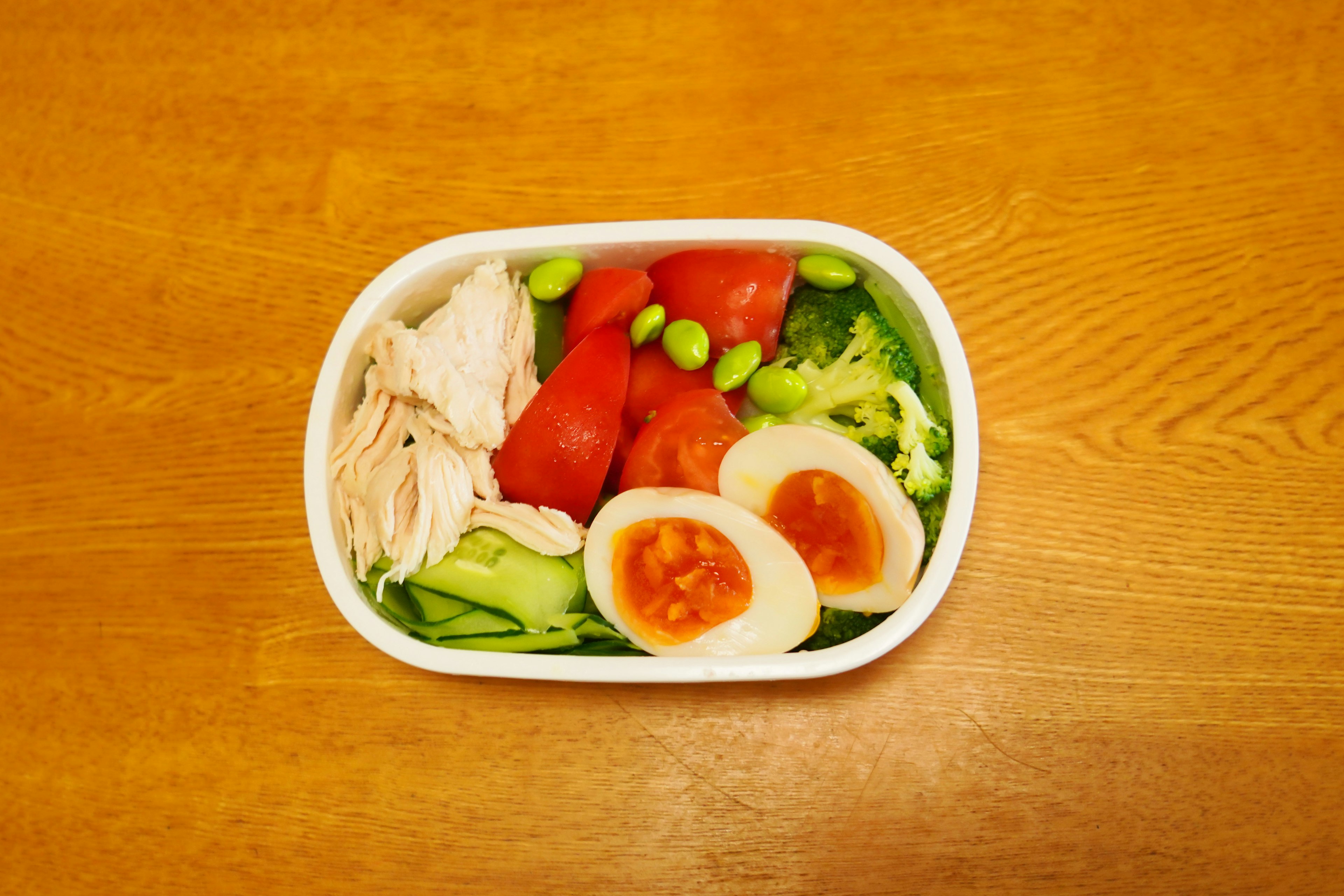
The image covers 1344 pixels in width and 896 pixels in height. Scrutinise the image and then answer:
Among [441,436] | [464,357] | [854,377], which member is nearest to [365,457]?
[441,436]

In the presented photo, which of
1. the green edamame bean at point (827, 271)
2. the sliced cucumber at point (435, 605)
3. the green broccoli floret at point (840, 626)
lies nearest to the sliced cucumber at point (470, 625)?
the sliced cucumber at point (435, 605)

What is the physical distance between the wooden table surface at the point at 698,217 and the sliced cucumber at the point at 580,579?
0.61 ft

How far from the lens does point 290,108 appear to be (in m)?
2.02

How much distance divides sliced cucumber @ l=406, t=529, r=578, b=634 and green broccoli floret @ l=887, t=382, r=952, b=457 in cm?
66

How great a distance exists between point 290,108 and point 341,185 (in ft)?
0.91

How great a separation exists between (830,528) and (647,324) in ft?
1.72

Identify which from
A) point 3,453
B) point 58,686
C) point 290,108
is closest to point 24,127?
point 290,108

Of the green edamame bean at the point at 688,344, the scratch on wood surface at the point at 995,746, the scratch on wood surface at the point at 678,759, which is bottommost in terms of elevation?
the scratch on wood surface at the point at 678,759

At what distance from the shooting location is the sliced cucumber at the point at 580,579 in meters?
1.56

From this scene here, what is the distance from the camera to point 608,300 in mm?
1581

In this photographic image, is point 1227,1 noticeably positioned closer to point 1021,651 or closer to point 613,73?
point 613,73

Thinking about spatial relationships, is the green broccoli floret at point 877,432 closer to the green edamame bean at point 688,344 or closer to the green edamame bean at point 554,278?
the green edamame bean at point 688,344

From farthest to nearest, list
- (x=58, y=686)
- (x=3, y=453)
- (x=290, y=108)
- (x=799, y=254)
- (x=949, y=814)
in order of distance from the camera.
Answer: (x=290, y=108) < (x=3, y=453) < (x=58, y=686) < (x=799, y=254) < (x=949, y=814)

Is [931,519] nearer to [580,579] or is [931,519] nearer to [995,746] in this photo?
[995,746]
